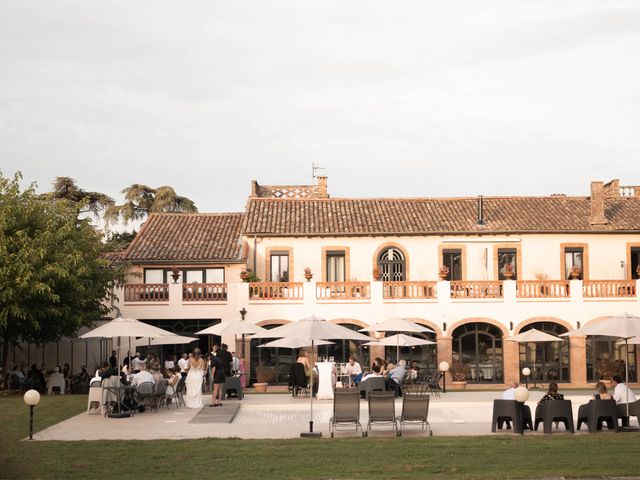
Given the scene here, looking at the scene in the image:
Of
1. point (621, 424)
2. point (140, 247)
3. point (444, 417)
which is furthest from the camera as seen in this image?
point (140, 247)

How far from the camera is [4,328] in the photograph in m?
32.8

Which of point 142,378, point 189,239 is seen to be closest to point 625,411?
point 142,378

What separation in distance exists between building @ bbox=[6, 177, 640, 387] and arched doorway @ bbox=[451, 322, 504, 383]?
0.18 feet

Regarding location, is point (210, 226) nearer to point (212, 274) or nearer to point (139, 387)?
point (212, 274)

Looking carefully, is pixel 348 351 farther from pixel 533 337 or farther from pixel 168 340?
pixel 168 340

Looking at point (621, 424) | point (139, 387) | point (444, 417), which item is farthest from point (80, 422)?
point (621, 424)

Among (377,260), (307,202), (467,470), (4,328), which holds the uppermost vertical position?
(307,202)

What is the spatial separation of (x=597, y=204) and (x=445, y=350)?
9904 mm

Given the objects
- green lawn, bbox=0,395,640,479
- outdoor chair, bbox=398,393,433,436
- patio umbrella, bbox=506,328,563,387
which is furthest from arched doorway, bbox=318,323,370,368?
green lawn, bbox=0,395,640,479

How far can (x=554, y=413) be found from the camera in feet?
65.5

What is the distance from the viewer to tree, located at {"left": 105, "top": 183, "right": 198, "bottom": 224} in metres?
63.7

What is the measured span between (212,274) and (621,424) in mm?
23795

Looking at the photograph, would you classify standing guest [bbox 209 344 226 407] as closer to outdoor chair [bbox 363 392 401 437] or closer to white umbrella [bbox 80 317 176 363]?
white umbrella [bbox 80 317 176 363]

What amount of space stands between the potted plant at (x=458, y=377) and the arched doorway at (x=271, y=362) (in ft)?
21.6
